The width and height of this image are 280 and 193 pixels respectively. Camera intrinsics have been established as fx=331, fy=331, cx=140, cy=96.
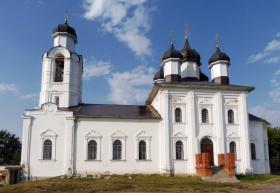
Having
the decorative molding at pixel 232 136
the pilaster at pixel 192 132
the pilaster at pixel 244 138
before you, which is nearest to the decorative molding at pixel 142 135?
the pilaster at pixel 192 132

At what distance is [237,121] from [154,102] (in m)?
7.49

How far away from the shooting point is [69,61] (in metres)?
29.2

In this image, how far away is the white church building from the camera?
25.7 m

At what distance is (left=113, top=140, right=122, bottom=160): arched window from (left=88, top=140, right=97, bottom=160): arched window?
1.52 metres

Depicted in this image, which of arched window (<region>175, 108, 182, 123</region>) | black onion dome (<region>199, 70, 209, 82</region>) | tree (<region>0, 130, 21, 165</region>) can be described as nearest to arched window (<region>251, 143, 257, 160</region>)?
arched window (<region>175, 108, 182, 123</region>)

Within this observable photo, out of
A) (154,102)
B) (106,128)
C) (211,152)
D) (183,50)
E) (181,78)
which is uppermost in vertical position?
(183,50)

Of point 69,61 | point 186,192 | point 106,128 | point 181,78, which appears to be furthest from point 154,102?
point 186,192

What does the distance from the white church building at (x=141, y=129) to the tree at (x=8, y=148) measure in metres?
30.6

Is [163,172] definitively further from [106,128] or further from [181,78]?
[181,78]

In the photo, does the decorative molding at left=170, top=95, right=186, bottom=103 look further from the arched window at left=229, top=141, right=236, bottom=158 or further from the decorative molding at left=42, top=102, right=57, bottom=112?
the decorative molding at left=42, top=102, right=57, bottom=112

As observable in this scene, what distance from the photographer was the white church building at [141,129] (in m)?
25.7

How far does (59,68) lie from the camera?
30031mm

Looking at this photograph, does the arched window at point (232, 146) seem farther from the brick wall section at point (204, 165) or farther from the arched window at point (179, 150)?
the arched window at point (179, 150)

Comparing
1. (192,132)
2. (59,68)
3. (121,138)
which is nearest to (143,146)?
(121,138)
